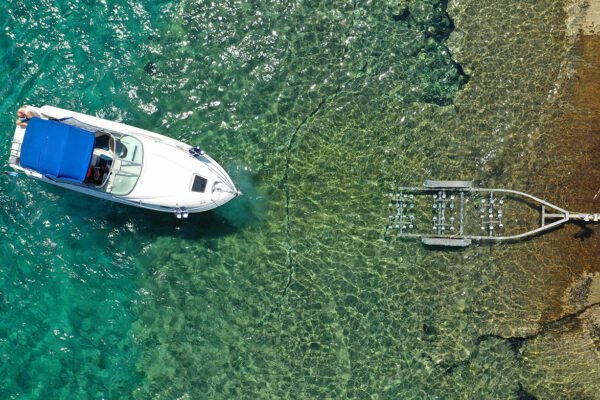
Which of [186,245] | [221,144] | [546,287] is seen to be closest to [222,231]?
[186,245]

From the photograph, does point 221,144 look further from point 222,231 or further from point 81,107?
point 81,107

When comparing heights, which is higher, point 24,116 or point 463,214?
point 24,116

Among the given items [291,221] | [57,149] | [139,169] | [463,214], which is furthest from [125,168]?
[463,214]

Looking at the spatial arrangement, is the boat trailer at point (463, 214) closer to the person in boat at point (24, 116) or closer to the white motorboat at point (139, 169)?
the white motorboat at point (139, 169)

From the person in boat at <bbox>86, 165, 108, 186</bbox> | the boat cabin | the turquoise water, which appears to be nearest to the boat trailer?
the turquoise water

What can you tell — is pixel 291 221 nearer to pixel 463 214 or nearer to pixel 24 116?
pixel 463 214

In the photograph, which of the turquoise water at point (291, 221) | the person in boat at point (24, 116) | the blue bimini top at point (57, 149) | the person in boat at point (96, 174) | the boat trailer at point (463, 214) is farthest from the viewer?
the boat trailer at point (463, 214)

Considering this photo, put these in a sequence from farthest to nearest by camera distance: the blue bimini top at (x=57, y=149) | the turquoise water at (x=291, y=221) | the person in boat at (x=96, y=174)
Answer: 1. the turquoise water at (x=291, y=221)
2. the person in boat at (x=96, y=174)
3. the blue bimini top at (x=57, y=149)

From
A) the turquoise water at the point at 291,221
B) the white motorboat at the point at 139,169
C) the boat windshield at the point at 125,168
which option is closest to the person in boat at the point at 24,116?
the white motorboat at the point at 139,169
